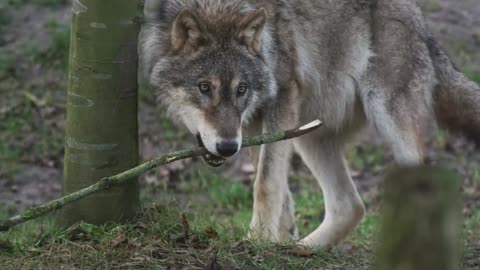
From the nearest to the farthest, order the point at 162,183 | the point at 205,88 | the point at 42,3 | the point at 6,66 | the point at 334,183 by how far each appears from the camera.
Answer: the point at 205,88 < the point at 334,183 < the point at 162,183 < the point at 6,66 < the point at 42,3

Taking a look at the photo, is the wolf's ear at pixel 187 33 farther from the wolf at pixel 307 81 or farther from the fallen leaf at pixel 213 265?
the fallen leaf at pixel 213 265

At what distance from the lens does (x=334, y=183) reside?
6230mm

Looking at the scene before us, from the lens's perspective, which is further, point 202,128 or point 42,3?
point 42,3

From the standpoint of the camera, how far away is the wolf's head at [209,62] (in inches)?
189

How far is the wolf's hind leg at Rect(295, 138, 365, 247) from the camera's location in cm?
611

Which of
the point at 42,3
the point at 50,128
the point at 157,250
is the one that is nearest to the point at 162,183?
the point at 50,128

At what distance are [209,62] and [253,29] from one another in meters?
0.37

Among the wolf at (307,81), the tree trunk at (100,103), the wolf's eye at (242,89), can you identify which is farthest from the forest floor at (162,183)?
the wolf's eye at (242,89)

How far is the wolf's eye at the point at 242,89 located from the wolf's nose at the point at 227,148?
0.54m

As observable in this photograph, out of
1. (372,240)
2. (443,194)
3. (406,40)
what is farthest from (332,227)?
(443,194)

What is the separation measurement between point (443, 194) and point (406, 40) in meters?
4.21

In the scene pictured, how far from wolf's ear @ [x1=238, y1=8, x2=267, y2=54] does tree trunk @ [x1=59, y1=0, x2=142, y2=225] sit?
0.88 m

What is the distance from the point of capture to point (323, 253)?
14.9 feet

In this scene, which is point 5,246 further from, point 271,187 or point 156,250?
point 271,187
